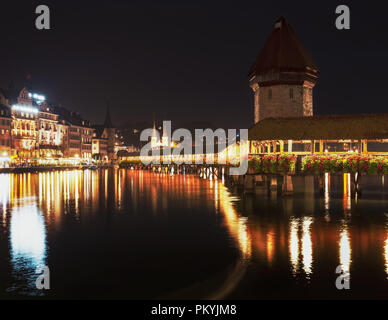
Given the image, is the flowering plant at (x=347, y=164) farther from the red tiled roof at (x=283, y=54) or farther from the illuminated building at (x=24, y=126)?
the illuminated building at (x=24, y=126)

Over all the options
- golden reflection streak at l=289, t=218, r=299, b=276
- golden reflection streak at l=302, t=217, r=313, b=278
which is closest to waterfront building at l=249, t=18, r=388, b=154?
golden reflection streak at l=289, t=218, r=299, b=276

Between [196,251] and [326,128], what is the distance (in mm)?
27090

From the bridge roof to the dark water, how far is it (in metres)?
8.61

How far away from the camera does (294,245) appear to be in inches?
755

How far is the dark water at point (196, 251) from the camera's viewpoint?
1326 centimetres

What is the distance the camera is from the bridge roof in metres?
40.5

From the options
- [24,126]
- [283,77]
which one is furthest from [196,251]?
[24,126]

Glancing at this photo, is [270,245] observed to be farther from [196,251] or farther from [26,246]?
[26,246]

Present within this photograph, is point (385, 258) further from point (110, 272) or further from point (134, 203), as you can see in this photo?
point (134, 203)

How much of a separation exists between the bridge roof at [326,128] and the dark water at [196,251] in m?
8.61

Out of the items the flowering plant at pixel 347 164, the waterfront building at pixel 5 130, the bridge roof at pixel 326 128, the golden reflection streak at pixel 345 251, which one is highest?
the waterfront building at pixel 5 130

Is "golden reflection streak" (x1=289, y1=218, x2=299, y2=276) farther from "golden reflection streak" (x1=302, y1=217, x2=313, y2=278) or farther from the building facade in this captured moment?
the building facade

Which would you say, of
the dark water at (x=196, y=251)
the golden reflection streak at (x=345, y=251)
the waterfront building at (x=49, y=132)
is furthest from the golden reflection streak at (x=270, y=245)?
the waterfront building at (x=49, y=132)
